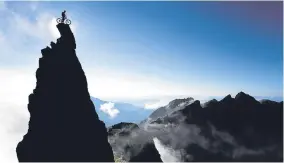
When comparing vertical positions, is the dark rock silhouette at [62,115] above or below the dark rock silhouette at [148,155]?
above

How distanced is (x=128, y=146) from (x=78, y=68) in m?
78.7

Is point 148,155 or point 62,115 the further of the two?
point 148,155

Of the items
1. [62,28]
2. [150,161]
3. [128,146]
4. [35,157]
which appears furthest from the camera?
[128,146]

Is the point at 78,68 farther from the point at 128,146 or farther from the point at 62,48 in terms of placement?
the point at 128,146

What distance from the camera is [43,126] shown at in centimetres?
11156

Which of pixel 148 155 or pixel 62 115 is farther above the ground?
pixel 62 115

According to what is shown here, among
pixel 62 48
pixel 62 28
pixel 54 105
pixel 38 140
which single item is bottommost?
pixel 38 140

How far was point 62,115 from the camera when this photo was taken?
11431 cm

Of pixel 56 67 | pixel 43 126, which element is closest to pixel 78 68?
pixel 56 67

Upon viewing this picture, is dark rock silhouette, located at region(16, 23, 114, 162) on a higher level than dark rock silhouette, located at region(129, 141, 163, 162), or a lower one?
higher

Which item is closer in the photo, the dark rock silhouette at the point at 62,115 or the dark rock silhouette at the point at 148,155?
the dark rock silhouette at the point at 62,115

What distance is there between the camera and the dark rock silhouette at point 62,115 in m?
112

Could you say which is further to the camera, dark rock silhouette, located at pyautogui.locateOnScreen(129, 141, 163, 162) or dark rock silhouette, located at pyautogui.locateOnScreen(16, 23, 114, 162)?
dark rock silhouette, located at pyautogui.locateOnScreen(129, 141, 163, 162)

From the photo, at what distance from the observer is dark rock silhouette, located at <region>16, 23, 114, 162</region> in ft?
366
